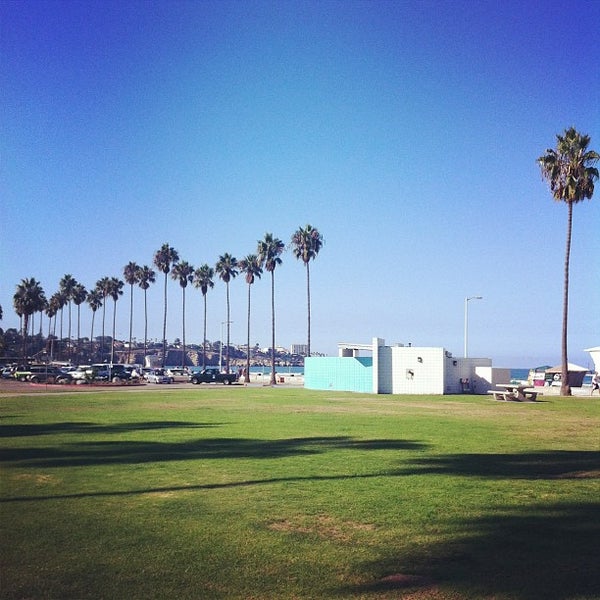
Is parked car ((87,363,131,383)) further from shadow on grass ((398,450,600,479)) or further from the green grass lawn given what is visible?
shadow on grass ((398,450,600,479))

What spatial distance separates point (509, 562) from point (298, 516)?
335 centimetres

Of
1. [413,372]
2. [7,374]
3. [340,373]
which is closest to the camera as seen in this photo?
[413,372]

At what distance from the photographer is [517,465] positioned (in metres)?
14.1

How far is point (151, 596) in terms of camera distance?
6309mm

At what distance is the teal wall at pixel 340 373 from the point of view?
53906 millimetres

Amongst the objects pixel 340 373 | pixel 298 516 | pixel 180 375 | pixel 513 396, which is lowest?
pixel 180 375

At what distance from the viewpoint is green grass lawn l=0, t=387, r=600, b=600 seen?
6.68 metres

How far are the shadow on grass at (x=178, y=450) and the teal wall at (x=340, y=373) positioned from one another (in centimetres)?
3518

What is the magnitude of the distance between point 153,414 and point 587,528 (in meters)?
21.8

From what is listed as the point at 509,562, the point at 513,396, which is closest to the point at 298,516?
the point at 509,562

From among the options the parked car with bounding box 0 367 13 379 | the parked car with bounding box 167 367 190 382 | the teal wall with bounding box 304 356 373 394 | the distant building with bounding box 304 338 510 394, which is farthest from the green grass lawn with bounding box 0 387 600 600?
the parked car with bounding box 0 367 13 379

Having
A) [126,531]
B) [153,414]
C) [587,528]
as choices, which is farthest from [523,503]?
[153,414]

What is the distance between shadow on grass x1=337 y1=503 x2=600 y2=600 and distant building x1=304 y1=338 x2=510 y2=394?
4308cm

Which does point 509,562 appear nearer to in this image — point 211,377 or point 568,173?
point 568,173
